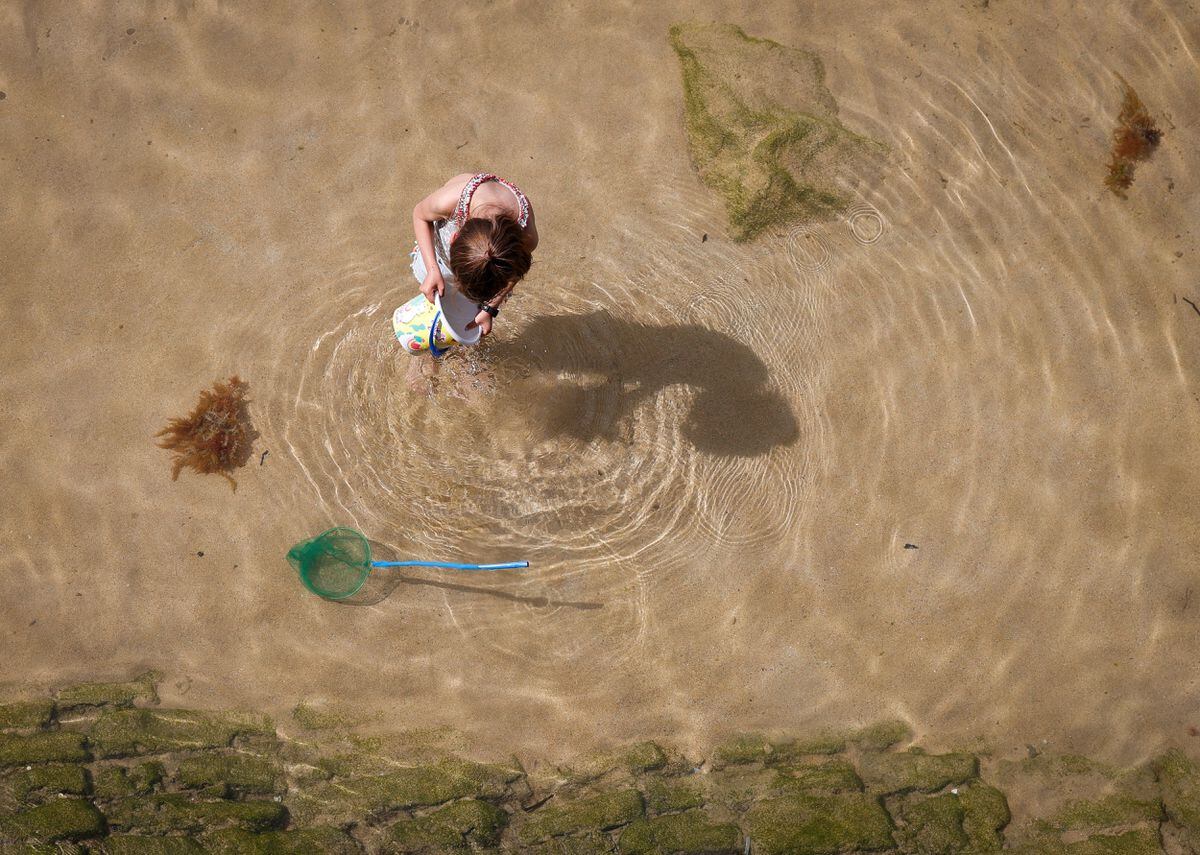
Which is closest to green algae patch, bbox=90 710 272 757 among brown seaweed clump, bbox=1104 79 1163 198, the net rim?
the net rim

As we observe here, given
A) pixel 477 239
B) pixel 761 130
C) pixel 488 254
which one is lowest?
pixel 488 254

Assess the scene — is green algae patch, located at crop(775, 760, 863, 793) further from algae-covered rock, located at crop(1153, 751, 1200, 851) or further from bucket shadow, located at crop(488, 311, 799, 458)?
bucket shadow, located at crop(488, 311, 799, 458)

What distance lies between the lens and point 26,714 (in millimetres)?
4844

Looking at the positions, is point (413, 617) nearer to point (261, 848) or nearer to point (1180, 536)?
point (261, 848)

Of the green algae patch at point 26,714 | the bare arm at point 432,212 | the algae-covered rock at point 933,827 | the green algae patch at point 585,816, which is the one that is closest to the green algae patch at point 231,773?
the green algae patch at point 26,714

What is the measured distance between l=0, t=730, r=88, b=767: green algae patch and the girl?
11.6 ft

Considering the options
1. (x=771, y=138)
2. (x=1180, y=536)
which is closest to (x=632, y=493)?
(x=771, y=138)

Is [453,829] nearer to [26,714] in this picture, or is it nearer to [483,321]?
[26,714]

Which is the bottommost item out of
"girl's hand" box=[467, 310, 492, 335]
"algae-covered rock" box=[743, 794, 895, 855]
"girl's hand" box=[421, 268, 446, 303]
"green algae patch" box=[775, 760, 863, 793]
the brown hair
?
"algae-covered rock" box=[743, 794, 895, 855]

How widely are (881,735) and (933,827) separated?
1.94 ft

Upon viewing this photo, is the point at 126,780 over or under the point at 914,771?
over

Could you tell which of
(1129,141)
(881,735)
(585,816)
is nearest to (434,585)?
Result: (585,816)

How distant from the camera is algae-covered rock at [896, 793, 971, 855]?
4.77m

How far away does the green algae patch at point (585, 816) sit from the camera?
185 inches
